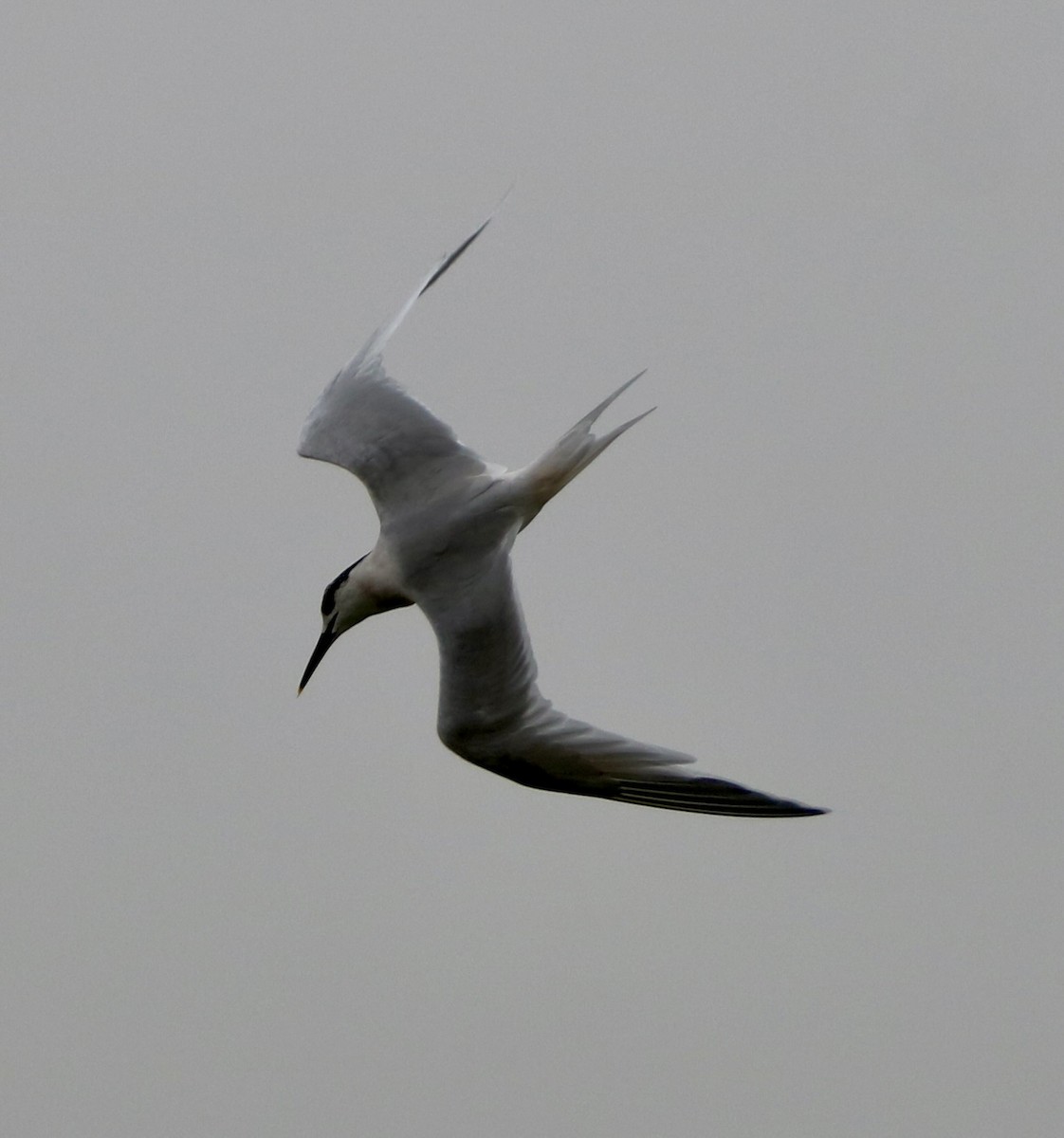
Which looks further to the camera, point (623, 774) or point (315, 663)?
point (315, 663)

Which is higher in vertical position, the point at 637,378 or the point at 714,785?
the point at 637,378

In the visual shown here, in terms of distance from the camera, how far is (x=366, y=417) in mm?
7520

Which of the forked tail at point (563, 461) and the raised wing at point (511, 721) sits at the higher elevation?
the forked tail at point (563, 461)

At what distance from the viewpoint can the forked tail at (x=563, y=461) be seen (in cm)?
697

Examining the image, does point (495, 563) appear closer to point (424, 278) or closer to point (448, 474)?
point (448, 474)

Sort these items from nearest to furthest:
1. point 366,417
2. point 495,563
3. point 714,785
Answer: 1. point 714,785
2. point 495,563
3. point 366,417

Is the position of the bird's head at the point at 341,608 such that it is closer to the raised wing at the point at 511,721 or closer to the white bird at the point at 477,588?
the white bird at the point at 477,588

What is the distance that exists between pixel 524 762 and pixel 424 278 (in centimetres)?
176

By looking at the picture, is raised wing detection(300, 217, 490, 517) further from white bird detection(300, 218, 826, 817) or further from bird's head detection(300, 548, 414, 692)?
bird's head detection(300, 548, 414, 692)

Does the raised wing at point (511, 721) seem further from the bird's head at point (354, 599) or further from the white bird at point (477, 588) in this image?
the bird's head at point (354, 599)

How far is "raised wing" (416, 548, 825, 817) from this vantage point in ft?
22.0

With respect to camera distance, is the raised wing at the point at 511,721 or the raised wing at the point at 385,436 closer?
the raised wing at the point at 511,721

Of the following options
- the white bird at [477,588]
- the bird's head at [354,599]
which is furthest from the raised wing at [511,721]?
the bird's head at [354,599]

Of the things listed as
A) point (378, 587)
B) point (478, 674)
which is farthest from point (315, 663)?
point (478, 674)
